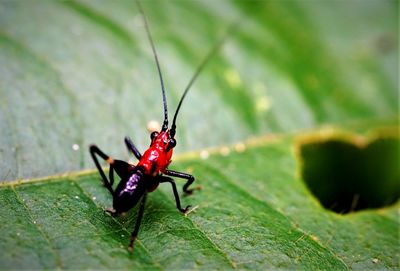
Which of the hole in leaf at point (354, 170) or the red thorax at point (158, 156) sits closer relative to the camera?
the red thorax at point (158, 156)

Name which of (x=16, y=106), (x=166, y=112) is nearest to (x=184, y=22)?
(x=166, y=112)

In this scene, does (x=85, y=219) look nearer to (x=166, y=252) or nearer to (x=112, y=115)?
(x=166, y=252)

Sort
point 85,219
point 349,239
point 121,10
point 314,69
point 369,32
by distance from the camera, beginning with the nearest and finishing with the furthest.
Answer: point 85,219, point 349,239, point 121,10, point 314,69, point 369,32

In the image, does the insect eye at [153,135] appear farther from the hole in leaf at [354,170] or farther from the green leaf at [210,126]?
the hole in leaf at [354,170]

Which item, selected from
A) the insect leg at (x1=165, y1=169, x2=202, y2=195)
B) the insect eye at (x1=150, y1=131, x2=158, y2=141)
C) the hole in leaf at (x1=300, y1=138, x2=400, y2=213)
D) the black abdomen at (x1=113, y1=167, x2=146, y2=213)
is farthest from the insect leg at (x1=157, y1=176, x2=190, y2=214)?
the hole in leaf at (x1=300, y1=138, x2=400, y2=213)

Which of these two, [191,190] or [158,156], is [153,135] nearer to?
[158,156]

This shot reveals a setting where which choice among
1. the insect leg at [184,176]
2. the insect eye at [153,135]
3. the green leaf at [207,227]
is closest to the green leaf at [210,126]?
the green leaf at [207,227]
